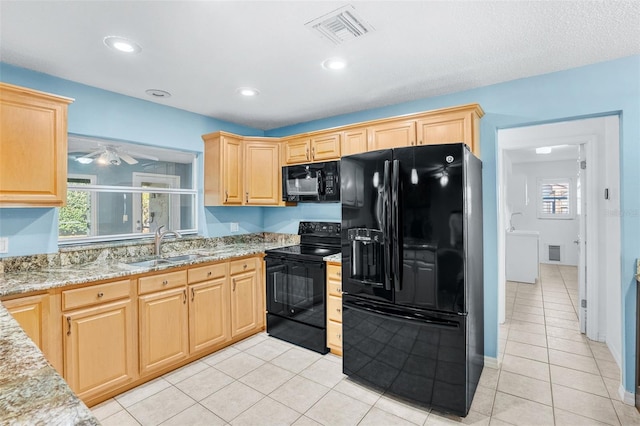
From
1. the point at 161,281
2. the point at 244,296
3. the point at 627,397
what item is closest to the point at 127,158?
the point at 161,281

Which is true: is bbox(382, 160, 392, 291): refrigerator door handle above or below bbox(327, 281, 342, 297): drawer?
above

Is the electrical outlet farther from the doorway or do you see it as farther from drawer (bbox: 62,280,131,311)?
the doorway

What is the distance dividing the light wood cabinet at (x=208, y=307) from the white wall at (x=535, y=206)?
269 inches

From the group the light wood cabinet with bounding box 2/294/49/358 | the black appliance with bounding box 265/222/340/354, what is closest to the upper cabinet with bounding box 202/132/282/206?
the black appliance with bounding box 265/222/340/354

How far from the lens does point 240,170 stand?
12.4 feet

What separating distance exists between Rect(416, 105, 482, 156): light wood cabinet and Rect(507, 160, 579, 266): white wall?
5.64 metres

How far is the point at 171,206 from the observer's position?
3.61 meters

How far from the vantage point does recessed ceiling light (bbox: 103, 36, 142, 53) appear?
2051mm

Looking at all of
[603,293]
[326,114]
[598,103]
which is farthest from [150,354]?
[603,293]

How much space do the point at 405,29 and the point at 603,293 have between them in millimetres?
3363

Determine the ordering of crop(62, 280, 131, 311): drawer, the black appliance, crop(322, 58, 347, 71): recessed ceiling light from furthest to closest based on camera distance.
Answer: the black appliance < crop(322, 58, 347, 71): recessed ceiling light < crop(62, 280, 131, 311): drawer

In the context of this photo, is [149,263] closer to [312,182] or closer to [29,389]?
[312,182]

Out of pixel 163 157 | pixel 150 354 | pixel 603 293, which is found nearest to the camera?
pixel 150 354

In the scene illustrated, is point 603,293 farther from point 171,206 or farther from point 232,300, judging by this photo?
point 171,206
